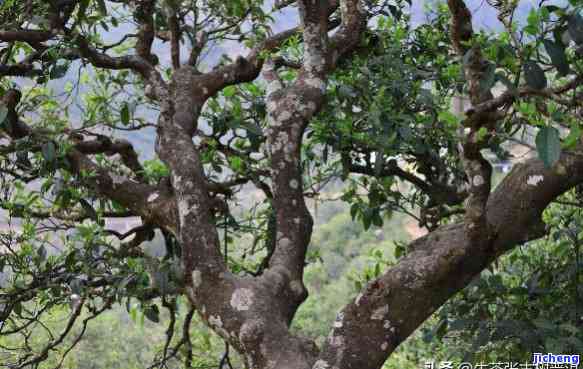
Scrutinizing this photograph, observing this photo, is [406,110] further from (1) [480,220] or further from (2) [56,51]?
(2) [56,51]

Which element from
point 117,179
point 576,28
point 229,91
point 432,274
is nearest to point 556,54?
point 576,28

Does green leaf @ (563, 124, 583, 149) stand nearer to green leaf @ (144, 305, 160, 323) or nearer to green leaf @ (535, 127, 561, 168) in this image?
green leaf @ (535, 127, 561, 168)

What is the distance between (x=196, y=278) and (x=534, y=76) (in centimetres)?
96

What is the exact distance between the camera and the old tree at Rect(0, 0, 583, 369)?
163 cm

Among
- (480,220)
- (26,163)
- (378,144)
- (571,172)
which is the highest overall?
(378,144)

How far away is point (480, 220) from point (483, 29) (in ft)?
3.75

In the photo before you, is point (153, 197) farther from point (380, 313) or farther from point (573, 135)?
point (573, 135)

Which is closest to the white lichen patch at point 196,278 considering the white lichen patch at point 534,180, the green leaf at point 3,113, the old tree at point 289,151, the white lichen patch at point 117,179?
the old tree at point 289,151

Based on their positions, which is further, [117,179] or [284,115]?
[117,179]

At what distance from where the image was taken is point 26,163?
219cm

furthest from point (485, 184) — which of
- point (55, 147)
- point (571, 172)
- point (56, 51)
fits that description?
point (56, 51)

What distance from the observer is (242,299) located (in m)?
1.79

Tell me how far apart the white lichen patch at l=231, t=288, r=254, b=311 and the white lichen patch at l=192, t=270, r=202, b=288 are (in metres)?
0.10

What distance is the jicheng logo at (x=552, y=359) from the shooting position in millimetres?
1906
